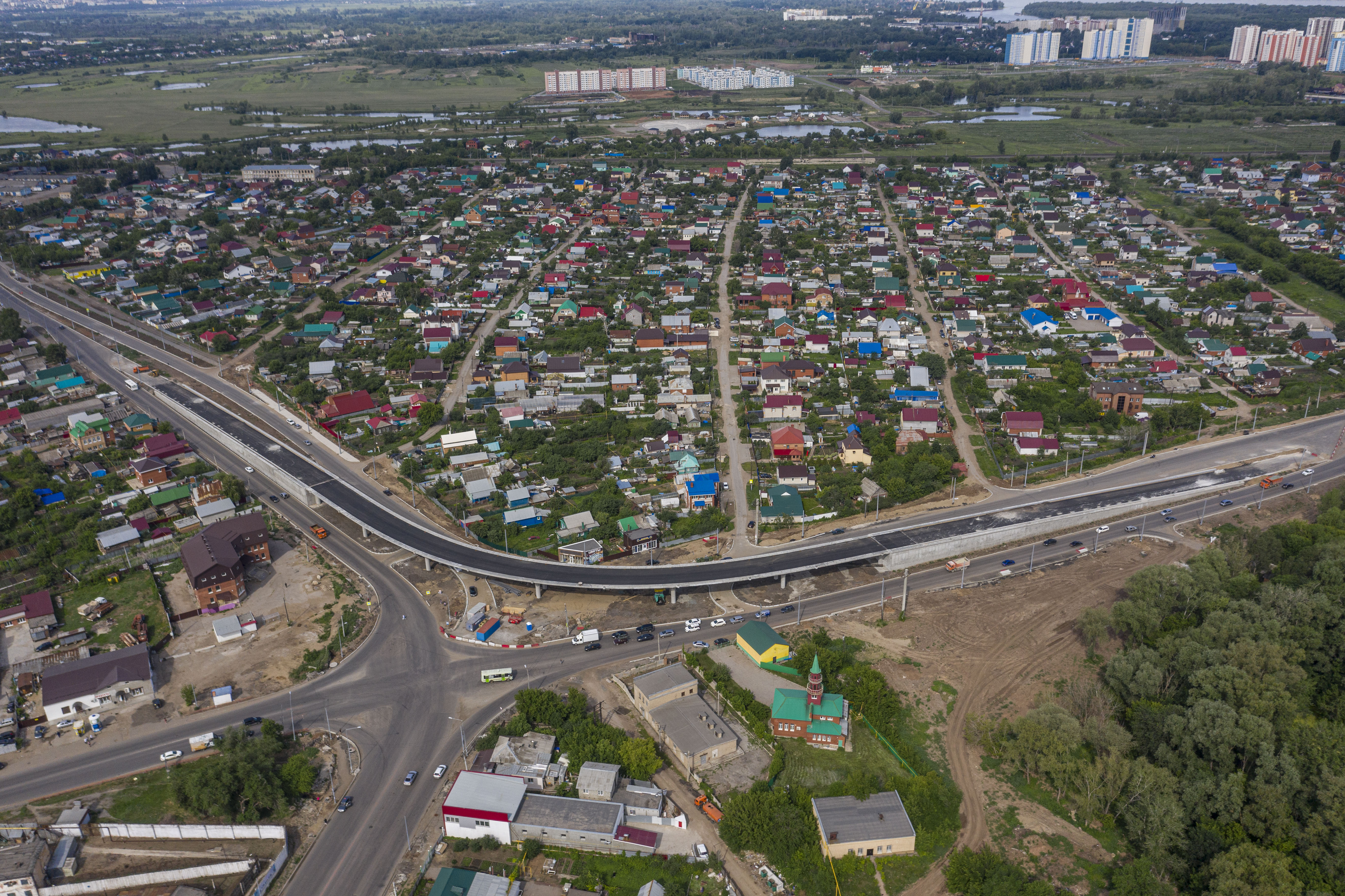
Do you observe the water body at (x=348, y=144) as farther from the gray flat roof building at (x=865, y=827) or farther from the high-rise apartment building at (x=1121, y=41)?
the high-rise apartment building at (x=1121, y=41)

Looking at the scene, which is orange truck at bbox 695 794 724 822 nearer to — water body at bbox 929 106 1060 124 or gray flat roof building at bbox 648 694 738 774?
gray flat roof building at bbox 648 694 738 774

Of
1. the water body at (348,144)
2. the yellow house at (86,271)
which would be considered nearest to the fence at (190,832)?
the yellow house at (86,271)

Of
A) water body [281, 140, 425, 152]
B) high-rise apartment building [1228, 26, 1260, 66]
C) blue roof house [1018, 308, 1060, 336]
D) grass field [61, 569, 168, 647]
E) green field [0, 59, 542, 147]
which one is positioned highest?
high-rise apartment building [1228, 26, 1260, 66]

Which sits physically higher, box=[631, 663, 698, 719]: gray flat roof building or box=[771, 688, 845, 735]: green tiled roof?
box=[771, 688, 845, 735]: green tiled roof

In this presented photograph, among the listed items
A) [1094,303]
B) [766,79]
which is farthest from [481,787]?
[766,79]

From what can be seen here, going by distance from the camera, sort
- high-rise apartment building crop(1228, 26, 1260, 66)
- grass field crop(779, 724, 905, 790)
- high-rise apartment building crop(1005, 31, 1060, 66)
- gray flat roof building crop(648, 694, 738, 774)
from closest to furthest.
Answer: grass field crop(779, 724, 905, 790) → gray flat roof building crop(648, 694, 738, 774) → high-rise apartment building crop(1228, 26, 1260, 66) → high-rise apartment building crop(1005, 31, 1060, 66)

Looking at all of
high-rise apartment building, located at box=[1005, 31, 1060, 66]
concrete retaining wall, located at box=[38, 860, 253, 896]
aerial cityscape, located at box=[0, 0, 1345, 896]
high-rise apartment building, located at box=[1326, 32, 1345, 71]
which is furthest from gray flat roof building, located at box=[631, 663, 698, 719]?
high-rise apartment building, located at box=[1005, 31, 1060, 66]

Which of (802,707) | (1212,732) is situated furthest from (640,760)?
(1212,732)

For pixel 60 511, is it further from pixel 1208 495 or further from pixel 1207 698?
pixel 1208 495
